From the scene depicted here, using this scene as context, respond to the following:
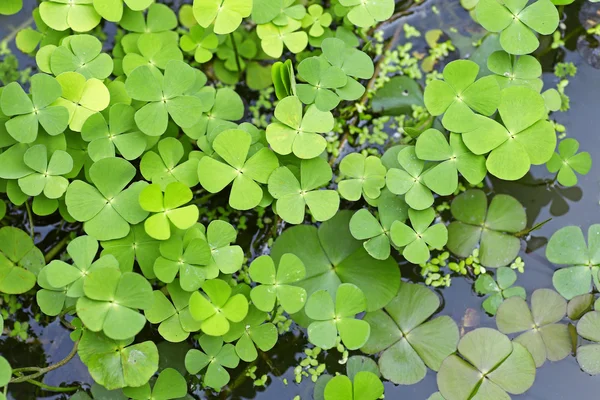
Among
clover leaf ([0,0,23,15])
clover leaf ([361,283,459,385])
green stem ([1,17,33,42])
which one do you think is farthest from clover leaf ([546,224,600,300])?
green stem ([1,17,33,42])

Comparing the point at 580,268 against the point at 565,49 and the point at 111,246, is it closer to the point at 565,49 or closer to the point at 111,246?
the point at 565,49

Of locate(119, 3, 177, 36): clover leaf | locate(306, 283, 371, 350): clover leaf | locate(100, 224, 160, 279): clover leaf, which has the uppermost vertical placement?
locate(119, 3, 177, 36): clover leaf

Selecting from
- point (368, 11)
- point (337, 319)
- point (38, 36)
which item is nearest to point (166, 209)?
point (337, 319)

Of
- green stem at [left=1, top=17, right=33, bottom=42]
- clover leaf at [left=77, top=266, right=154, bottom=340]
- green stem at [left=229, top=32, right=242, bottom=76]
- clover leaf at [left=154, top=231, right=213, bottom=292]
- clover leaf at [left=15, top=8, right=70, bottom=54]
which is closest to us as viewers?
clover leaf at [left=77, top=266, right=154, bottom=340]

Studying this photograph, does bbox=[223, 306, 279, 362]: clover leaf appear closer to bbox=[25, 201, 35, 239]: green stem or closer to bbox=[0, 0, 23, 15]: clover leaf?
bbox=[25, 201, 35, 239]: green stem

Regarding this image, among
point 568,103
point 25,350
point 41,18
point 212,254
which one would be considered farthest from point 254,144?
point 568,103

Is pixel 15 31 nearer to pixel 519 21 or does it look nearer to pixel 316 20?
pixel 316 20

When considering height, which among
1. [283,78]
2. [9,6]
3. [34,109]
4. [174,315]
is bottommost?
[174,315]

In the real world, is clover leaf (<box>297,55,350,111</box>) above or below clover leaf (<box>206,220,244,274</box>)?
above
